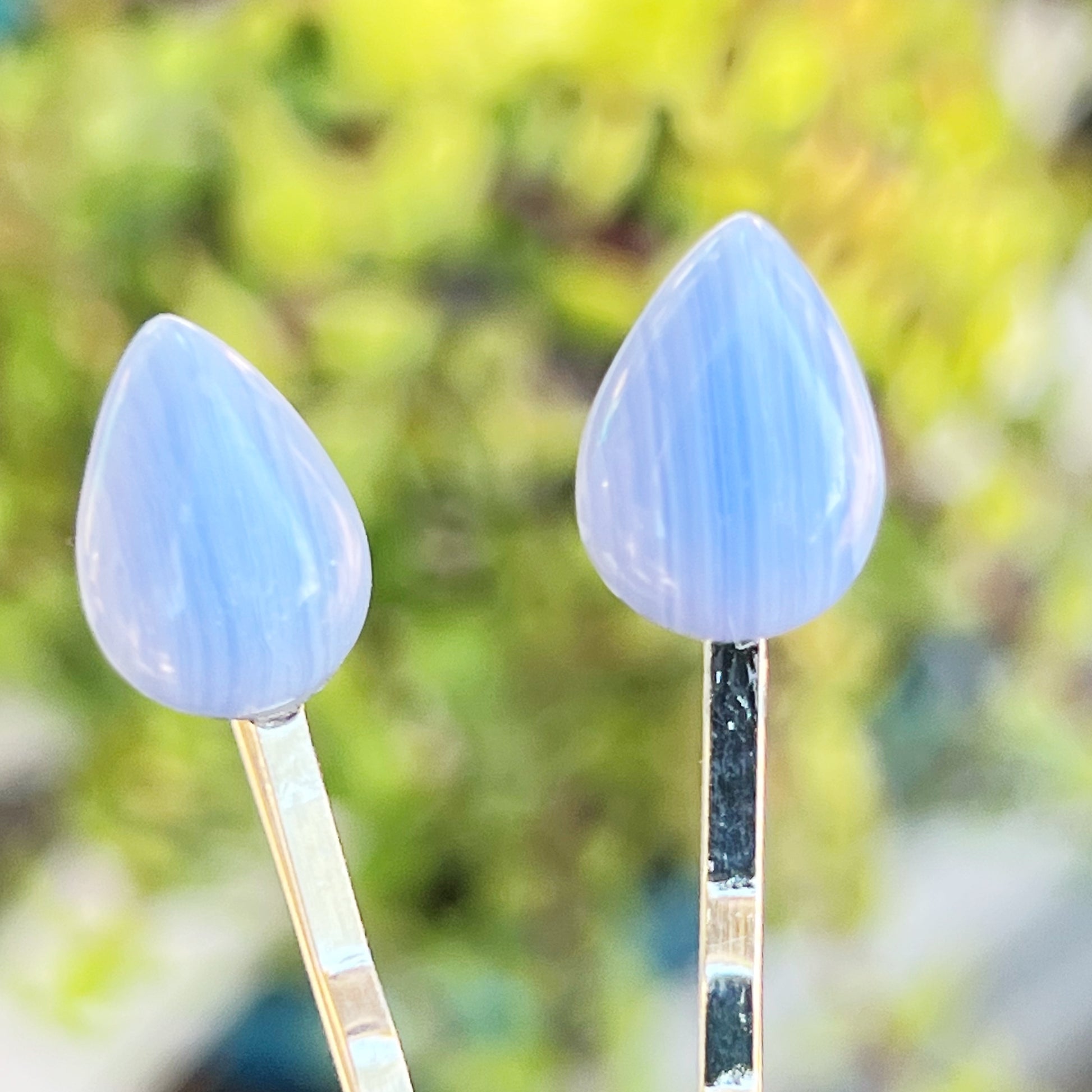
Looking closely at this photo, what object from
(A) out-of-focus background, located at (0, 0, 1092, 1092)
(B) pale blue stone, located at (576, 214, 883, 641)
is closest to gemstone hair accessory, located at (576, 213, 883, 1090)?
(B) pale blue stone, located at (576, 214, 883, 641)

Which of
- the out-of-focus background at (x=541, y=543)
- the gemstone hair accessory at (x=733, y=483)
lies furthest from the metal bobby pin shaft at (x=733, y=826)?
the out-of-focus background at (x=541, y=543)

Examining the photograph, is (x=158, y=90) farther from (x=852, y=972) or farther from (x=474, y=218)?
(x=852, y=972)

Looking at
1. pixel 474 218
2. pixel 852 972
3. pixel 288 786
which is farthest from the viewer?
pixel 852 972

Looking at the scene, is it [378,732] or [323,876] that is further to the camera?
[378,732]

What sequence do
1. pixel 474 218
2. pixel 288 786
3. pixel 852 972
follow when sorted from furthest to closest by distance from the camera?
1. pixel 852 972
2. pixel 474 218
3. pixel 288 786

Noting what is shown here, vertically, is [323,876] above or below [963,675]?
below

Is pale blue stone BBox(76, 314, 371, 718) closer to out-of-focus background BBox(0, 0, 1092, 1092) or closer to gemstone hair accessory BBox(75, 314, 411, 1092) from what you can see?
gemstone hair accessory BBox(75, 314, 411, 1092)

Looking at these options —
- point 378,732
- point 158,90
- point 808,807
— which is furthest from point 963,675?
point 158,90
